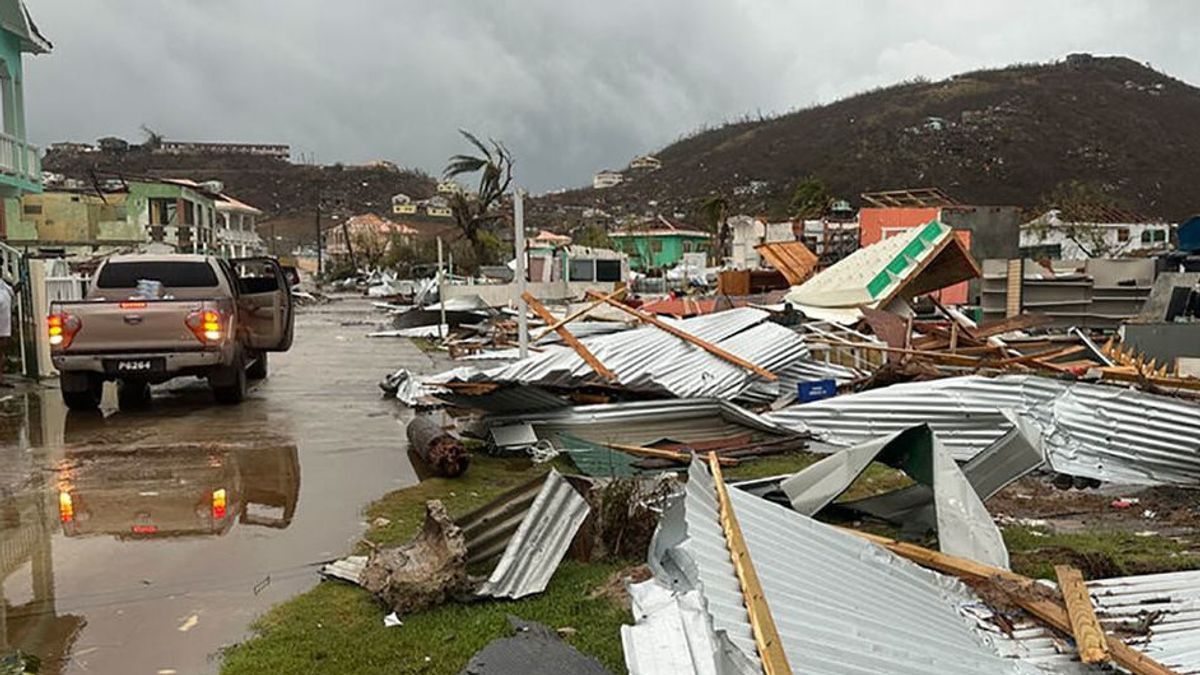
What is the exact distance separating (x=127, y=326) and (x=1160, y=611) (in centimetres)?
1050

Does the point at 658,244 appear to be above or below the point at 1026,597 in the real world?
above

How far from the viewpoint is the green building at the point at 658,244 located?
56219 millimetres

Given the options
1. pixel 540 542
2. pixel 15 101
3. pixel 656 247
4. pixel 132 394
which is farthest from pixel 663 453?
pixel 656 247

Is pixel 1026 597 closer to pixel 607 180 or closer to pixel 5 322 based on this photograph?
pixel 5 322

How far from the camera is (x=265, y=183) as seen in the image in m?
98.3

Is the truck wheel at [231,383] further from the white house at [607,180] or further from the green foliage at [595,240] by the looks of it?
the white house at [607,180]

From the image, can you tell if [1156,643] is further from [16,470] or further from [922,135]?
[922,135]

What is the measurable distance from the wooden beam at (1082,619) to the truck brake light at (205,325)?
31.4 feet

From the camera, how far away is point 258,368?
1511 centimetres

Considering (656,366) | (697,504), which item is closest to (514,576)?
(697,504)

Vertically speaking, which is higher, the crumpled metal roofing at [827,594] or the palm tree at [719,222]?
the palm tree at [719,222]

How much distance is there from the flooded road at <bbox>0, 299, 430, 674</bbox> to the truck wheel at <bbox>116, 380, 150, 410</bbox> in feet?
0.62

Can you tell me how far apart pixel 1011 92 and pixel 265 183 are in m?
81.8

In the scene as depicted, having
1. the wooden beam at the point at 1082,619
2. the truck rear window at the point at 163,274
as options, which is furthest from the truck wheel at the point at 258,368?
the wooden beam at the point at 1082,619
